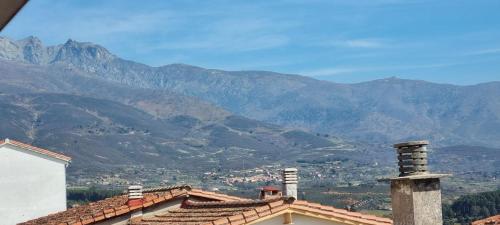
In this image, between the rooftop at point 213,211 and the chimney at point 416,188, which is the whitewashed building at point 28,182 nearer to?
the rooftop at point 213,211

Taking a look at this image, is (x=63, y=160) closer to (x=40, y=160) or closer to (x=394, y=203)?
(x=40, y=160)

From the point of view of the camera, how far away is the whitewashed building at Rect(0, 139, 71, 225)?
118ft

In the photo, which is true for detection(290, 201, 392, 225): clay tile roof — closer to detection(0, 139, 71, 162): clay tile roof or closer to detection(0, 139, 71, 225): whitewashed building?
detection(0, 139, 71, 225): whitewashed building

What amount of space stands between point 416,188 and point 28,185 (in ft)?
86.9

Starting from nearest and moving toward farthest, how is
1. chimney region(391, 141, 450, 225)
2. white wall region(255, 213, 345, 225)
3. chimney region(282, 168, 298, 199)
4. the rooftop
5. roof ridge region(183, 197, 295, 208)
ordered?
1. chimney region(391, 141, 450, 225)
2. the rooftop
3. white wall region(255, 213, 345, 225)
4. roof ridge region(183, 197, 295, 208)
5. chimney region(282, 168, 298, 199)

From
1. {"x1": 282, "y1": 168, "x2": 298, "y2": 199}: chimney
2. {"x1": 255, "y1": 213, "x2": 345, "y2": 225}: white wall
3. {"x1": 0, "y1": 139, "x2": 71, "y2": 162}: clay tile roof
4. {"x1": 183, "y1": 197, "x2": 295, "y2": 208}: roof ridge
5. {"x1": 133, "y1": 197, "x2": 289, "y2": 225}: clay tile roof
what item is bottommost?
{"x1": 255, "y1": 213, "x2": 345, "y2": 225}: white wall

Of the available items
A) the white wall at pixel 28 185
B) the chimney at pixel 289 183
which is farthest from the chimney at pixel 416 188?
the white wall at pixel 28 185

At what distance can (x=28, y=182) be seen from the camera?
36625mm

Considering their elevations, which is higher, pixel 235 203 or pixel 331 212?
pixel 235 203

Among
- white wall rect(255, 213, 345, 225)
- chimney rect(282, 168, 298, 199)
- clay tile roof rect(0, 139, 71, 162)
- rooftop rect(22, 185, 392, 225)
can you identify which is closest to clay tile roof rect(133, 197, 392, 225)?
rooftop rect(22, 185, 392, 225)

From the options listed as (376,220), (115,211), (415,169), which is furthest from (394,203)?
(115,211)

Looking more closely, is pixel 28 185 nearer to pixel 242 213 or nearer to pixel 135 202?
pixel 135 202

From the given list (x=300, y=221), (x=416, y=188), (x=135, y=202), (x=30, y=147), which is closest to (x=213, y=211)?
(x=135, y=202)

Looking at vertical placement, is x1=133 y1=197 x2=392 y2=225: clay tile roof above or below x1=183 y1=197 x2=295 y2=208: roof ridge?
below
